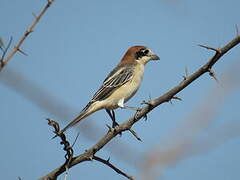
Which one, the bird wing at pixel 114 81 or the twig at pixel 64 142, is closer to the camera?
the twig at pixel 64 142

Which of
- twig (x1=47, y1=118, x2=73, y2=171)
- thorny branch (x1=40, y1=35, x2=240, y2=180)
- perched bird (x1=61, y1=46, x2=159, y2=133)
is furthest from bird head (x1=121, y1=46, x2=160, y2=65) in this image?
twig (x1=47, y1=118, x2=73, y2=171)

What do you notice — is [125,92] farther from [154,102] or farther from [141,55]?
[154,102]

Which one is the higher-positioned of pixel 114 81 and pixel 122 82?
pixel 114 81

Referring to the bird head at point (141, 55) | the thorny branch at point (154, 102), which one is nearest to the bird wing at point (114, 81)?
the bird head at point (141, 55)

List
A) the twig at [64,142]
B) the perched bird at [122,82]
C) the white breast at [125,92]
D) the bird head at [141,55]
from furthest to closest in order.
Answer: the bird head at [141,55] < the white breast at [125,92] < the perched bird at [122,82] < the twig at [64,142]

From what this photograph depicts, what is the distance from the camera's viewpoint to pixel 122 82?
7.41 metres

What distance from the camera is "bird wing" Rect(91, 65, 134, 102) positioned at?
7.13 meters

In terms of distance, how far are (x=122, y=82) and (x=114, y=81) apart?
17 cm

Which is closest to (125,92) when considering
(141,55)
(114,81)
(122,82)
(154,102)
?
(122,82)

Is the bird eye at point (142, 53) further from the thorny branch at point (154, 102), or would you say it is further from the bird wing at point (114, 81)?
the thorny branch at point (154, 102)

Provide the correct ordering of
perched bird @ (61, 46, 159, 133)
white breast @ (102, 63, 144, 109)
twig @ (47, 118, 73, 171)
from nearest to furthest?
1. twig @ (47, 118, 73, 171)
2. perched bird @ (61, 46, 159, 133)
3. white breast @ (102, 63, 144, 109)

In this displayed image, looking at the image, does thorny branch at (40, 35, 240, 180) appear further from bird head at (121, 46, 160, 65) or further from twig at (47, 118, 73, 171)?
bird head at (121, 46, 160, 65)

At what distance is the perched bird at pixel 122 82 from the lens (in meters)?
6.98

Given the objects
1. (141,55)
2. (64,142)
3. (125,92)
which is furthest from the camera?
(141,55)
